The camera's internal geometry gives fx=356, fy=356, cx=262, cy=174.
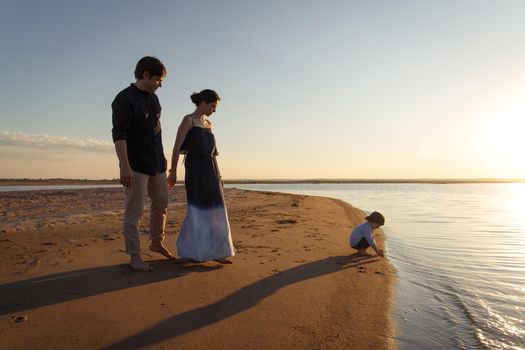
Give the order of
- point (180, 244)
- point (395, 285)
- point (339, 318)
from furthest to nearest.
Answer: point (180, 244) < point (395, 285) < point (339, 318)

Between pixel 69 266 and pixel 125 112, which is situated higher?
pixel 125 112

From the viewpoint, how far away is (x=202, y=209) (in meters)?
4.39

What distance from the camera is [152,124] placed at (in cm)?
412

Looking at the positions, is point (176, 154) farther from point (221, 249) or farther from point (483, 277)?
point (483, 277)

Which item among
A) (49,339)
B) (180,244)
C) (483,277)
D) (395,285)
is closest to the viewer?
(49,339)

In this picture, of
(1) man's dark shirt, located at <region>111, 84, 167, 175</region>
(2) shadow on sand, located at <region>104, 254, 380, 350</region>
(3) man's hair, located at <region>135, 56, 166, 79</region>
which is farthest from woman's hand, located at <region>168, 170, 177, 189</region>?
(2) shadow on sand, located at <region>104, 254, 380, 350</region>

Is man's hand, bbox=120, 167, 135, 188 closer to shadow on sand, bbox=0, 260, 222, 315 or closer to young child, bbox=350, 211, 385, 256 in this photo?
shadow on sand, bbox=0, 260, 222, 315

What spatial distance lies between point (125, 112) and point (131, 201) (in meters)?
0.96

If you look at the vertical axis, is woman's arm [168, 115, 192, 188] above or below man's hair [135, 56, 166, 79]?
below

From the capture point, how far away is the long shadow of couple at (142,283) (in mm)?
2559

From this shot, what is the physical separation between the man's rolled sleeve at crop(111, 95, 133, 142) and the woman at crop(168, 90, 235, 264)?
660 millimetres

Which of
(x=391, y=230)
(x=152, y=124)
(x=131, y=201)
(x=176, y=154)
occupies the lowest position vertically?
(x=391, y=230)

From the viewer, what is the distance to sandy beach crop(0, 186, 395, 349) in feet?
8.03

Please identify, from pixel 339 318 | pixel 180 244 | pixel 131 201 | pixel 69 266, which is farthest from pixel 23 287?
pixel 339 318
